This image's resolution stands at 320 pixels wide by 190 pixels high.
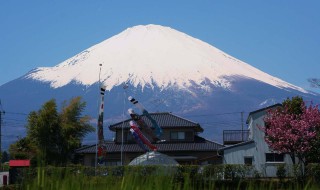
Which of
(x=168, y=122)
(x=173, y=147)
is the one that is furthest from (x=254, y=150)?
(x=168, y=122)

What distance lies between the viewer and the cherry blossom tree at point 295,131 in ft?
142

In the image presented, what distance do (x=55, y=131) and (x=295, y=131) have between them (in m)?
28.7

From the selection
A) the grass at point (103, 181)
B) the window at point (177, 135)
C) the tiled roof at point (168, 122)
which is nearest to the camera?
the grass at point (103, 181)

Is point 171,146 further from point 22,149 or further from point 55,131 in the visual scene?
point 22,149

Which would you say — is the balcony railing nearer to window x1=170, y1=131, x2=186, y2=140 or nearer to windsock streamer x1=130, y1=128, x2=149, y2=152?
window x1=170, y1=131, x2=186, y2=140

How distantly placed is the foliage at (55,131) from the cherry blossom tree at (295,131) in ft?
79.3

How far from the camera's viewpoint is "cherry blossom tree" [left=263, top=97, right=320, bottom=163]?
4325 centimetres

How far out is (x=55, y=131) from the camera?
2466 inches

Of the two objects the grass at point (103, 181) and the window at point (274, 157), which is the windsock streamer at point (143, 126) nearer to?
the window at point (274, 157)

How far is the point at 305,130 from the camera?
1734 inches

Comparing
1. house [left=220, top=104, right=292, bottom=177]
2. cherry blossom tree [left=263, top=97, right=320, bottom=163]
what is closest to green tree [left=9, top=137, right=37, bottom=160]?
house [left=220, top=104, right=292, bottom=177]

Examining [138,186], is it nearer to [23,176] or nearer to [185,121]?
[23,176]

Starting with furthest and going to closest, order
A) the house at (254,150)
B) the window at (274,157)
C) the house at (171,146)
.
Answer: the house at (171,146) → the house at (254,150) → the window at (274,157)

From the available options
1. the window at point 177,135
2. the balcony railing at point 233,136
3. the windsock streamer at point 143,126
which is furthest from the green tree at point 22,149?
the balcony railing at point 233,136
